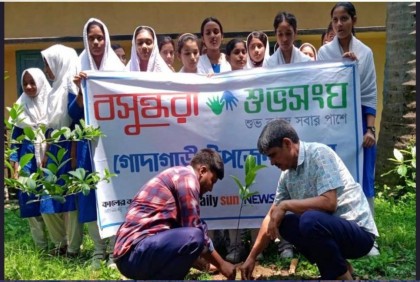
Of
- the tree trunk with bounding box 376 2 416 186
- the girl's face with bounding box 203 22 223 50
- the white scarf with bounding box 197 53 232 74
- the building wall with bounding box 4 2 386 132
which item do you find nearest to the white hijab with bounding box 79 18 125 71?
the white scarf with bounding box 197 53 232 74

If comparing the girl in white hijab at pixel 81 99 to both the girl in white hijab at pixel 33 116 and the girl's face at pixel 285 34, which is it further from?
the girl's face at pixel 285 34

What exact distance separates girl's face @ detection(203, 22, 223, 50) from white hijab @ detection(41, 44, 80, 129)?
3.40 feet

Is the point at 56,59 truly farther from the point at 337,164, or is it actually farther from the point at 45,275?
the point at 337,164

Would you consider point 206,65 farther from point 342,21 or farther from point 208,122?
point 342,21

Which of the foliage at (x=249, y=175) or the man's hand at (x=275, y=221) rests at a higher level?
the foliage at (x=249, y=175)

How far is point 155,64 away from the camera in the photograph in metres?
5.50

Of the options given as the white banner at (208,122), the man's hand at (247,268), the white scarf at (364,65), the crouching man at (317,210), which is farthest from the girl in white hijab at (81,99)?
the white scarf at (364,65)

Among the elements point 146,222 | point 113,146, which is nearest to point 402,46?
point 113,146

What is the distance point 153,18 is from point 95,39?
199 inches

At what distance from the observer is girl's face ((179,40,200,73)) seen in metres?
5.59

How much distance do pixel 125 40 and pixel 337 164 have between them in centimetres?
584

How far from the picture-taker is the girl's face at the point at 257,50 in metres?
5.87

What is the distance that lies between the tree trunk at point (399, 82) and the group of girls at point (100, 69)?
91.3 inches

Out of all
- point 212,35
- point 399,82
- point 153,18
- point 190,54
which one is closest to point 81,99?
point 190,54
